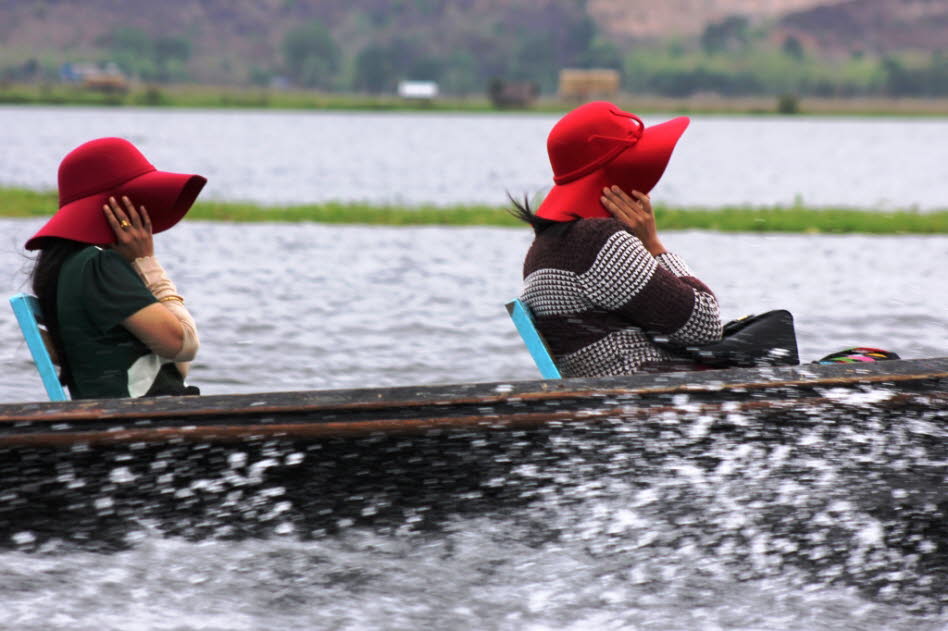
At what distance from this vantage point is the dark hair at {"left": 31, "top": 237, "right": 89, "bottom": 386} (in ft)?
12.7

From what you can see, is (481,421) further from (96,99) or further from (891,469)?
(96,99)

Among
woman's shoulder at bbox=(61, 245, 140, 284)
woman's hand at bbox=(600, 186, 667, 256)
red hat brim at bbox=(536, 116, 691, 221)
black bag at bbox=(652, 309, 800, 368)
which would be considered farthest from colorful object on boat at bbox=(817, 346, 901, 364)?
woman's shoulder at bbox=(61, 245, 140, 284)

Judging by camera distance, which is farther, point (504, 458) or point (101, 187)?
point (101, 187)

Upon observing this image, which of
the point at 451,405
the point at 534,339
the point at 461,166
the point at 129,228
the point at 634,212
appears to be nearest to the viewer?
the point at 451,405

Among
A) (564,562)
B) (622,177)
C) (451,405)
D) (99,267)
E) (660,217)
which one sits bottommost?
(660,217)

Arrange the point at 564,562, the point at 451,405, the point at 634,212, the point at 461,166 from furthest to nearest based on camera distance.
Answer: the point at 461,166, the point at 634,212, the point at 564,562, the point at 451,405

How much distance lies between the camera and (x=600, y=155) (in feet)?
13.4

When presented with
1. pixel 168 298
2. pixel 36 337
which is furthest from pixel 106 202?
pixel 36 337

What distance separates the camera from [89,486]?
3434mm

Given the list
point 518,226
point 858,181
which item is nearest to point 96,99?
point 858,181

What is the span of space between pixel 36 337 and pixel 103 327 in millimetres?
267

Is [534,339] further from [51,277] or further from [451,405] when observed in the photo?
[51,277]

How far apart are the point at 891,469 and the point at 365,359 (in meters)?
4.93

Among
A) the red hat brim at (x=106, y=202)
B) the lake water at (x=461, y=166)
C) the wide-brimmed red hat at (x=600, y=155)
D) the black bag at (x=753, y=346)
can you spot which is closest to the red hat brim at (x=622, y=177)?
the wide-brimmed red hat at (x=600, y=155)
